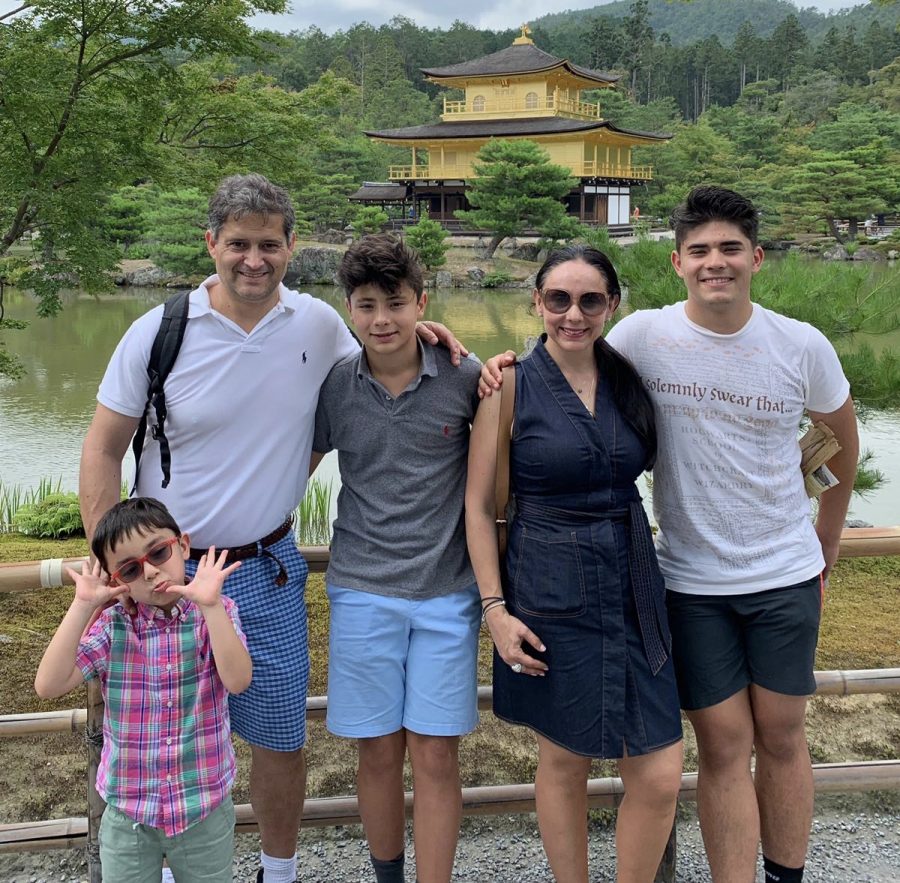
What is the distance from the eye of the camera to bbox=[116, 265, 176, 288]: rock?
64.1 ft

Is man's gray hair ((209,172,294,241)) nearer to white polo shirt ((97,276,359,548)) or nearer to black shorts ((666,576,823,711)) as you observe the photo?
white polo shirt ((97,276,359,548))

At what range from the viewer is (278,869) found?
172cm

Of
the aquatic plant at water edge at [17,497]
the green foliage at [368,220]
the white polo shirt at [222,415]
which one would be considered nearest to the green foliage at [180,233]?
the green foliage at [368,220]

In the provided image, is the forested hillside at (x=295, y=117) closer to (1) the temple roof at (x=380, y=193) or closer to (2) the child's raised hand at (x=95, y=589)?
(1) the temple roof at (x=380, y=193)

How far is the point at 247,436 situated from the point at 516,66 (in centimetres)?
2592

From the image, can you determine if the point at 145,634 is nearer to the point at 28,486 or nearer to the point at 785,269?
the point at 785,269

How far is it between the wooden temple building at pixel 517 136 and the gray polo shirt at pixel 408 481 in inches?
889

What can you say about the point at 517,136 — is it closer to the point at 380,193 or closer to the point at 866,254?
the point at 380,193

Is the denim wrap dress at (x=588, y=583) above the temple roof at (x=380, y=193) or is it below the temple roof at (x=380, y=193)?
below

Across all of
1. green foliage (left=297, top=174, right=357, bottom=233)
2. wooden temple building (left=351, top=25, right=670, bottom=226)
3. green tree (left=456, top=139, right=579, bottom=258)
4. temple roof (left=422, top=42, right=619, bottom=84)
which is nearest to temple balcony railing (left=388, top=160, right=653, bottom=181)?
wooden temple building (left=351, top=25, right=670, bottom=226)

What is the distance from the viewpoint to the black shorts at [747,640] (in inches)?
61.5

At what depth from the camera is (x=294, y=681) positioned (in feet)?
5.42

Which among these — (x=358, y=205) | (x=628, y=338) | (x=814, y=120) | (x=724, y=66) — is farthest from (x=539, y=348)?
(x=724, y=66)

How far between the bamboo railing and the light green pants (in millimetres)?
248
